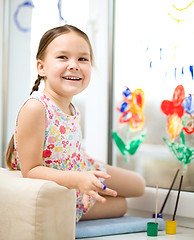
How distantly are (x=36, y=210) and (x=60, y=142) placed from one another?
0.40m

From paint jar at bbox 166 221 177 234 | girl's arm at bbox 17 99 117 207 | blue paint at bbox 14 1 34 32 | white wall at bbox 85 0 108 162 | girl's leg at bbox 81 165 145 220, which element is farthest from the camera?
blue paint at bbox 14 1 34 32

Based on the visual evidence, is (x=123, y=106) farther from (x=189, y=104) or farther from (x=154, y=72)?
(x=189, y=104)

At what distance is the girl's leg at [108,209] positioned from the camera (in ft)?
5.94

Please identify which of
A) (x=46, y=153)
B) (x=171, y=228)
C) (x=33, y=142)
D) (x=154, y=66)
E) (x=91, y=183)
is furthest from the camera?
(x=154, y=66)

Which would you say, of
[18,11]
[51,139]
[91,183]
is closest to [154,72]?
[51,139]

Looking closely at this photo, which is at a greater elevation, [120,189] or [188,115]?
[188,115]

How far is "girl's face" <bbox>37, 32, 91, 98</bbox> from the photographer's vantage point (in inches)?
64.9

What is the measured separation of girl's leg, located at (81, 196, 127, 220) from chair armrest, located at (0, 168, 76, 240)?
411 millimetres

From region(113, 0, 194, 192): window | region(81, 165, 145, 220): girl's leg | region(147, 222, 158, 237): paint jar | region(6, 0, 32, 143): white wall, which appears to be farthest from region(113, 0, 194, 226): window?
region(6, 0, 32, 143): white wall

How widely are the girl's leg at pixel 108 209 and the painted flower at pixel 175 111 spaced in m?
0.35

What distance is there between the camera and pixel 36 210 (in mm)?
1305

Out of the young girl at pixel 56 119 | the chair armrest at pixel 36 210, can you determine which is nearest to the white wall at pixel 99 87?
the young girl at pixel 56 119

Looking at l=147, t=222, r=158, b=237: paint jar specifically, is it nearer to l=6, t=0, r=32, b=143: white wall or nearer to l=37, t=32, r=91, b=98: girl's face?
l=37, t=32, r=91, b=98: girl's face

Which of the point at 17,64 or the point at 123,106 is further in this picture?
the point at 17,64
